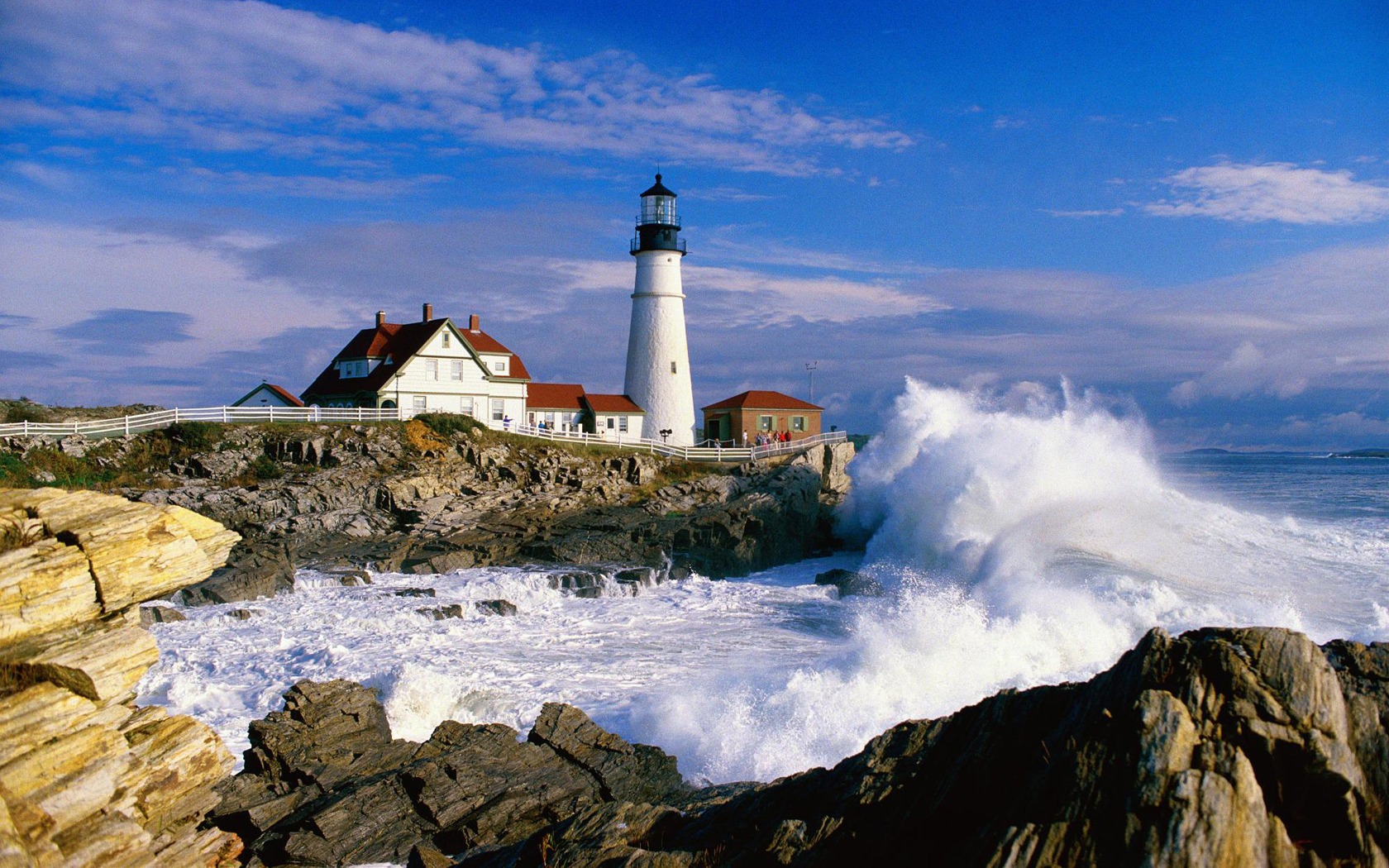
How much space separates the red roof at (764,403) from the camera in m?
38.1

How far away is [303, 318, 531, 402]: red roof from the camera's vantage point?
32.7 metres

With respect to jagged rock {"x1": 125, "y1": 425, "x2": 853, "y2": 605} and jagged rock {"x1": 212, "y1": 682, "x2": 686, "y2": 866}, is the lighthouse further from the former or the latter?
jagged rock {"x1": 212, "y1": 682, "x2": 686, "y2": 866}

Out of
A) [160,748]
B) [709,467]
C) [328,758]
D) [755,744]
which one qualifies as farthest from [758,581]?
[160,748]

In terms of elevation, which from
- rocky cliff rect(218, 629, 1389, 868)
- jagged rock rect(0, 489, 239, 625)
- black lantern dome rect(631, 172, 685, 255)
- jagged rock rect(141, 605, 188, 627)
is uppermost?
black lantern dome rect(631, 172, 685, 255)

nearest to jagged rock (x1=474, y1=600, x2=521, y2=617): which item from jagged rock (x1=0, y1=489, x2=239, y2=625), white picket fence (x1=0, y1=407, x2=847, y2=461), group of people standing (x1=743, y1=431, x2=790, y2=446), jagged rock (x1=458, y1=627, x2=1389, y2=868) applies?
jagged rock (x1=0, y1=489, x2=239, y2=625)

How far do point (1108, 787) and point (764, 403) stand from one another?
34.2 m

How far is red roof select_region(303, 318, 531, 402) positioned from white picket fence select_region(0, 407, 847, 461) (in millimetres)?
1805

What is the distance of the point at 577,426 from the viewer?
36.5 m

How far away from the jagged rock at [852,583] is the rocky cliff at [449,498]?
3057 mm

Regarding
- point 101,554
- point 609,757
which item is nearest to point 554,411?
point 609,757

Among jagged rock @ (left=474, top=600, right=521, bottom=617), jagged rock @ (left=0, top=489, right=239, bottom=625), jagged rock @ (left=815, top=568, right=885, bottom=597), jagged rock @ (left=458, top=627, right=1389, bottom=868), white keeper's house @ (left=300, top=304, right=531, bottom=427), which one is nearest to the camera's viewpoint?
jagged rock @ (left=458, top=627, right=1389, bottom=868)

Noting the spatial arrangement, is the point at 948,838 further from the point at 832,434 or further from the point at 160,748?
the point at 832,434

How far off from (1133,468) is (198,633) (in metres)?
22.6

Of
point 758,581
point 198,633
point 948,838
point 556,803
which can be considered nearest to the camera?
point 948,838
